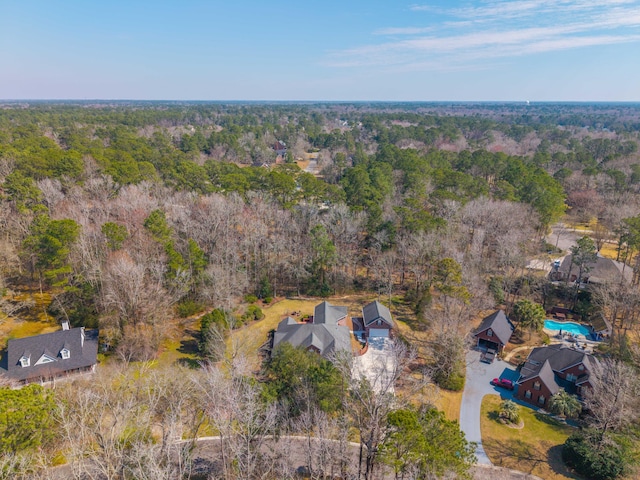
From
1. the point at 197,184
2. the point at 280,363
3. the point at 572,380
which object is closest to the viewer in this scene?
the point at 280,363

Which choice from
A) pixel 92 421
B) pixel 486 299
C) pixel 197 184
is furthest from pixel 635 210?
pixel 92 421

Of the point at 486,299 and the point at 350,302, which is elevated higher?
the point at 486,299

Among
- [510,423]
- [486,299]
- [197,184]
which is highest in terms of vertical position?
[197,184]

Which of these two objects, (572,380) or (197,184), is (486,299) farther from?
(197,184)

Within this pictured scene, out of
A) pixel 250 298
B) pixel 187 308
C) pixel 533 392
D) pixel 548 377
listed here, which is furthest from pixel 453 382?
pixel 187 308

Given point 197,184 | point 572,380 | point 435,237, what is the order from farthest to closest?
1. point 197,184
2. point 435,237
3. point 572,380

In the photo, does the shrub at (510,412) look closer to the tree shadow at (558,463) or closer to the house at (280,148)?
the tree shadow at (558,463)

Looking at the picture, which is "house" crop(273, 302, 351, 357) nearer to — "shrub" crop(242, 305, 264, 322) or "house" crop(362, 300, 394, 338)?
"house" crop(362, 300, 394, 338)
